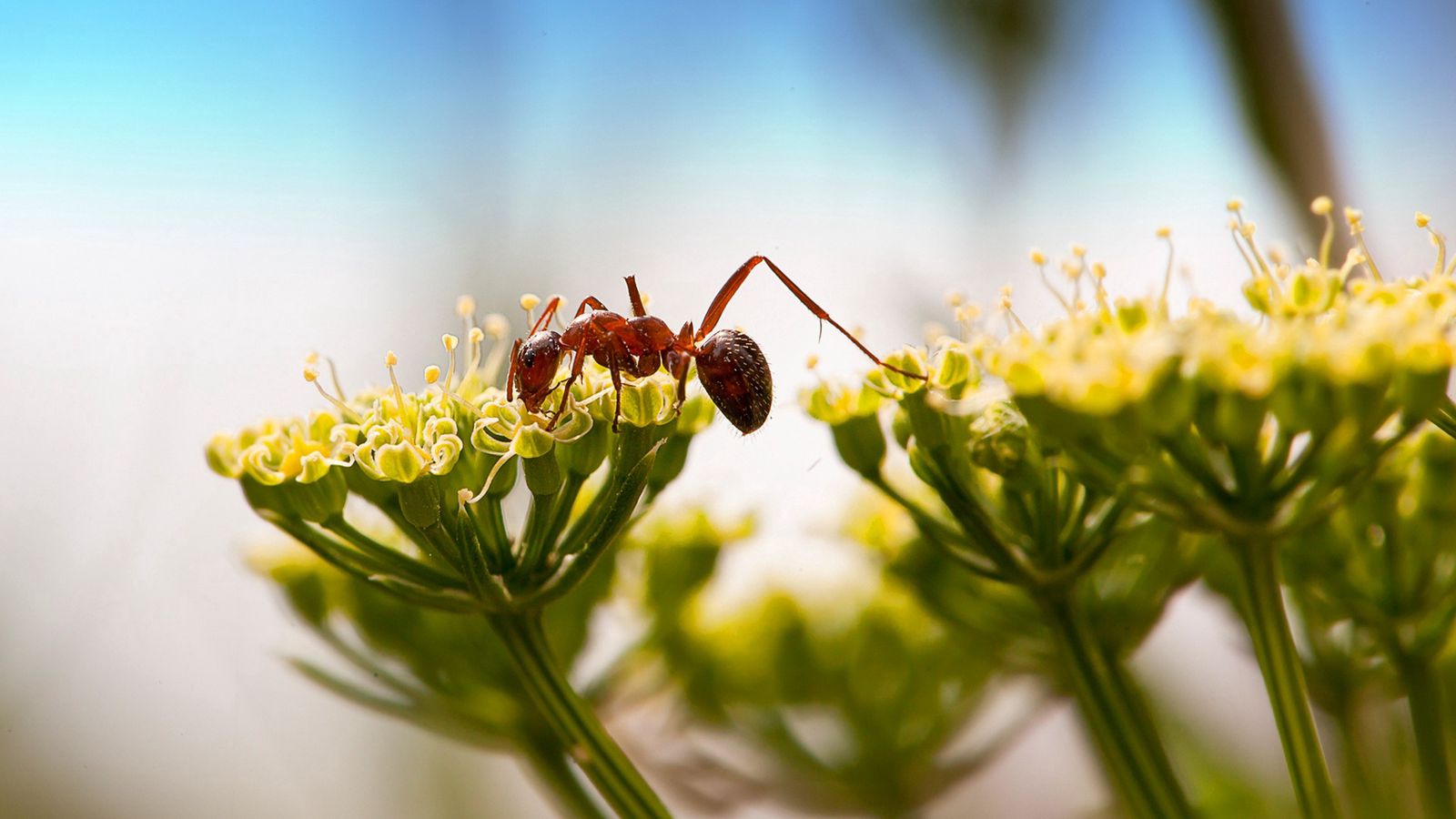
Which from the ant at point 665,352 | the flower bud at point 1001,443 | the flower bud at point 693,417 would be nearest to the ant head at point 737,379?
the ant at point 665,352

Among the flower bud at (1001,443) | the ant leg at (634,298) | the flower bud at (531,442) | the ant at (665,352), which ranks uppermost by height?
the ant leg at (634,298)

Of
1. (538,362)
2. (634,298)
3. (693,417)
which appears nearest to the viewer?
(693,417)

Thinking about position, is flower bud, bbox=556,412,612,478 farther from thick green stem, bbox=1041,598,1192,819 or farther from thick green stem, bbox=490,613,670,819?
thick green stem, bbox=1041,598,1192,819

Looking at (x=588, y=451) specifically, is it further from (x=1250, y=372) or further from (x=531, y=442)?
(x=1250, y=372)

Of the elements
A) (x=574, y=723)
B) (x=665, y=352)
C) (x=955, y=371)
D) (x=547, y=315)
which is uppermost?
(x=547, y=315)

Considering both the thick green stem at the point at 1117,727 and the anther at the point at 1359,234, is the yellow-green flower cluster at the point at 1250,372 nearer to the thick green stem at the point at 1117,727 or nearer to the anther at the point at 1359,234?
the anther at the point at 1359,234

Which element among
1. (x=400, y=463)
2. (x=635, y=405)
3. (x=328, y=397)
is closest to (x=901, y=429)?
(x=635, y=405)

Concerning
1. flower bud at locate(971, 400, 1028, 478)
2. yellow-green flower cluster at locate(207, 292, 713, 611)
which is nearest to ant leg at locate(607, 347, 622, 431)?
yellow-green flower cluster at locate(207, 292, 713, 611)
